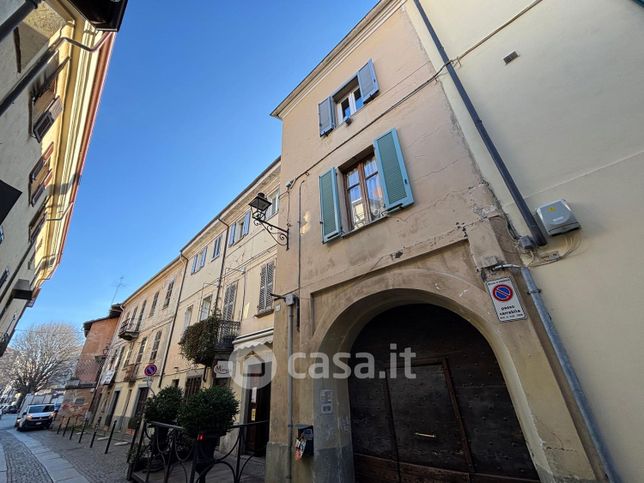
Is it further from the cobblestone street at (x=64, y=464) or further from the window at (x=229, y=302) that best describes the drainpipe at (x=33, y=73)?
the window at (x=229, y=302)

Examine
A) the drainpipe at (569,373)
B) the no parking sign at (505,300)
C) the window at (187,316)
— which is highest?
the window at (187,316)

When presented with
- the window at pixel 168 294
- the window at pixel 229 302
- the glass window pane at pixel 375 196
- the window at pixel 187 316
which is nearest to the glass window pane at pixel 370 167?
the glass window pane at pixel 375 196

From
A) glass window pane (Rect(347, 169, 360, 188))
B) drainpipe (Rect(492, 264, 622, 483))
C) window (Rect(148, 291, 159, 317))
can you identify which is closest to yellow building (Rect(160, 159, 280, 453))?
window (Rect(148, 291, 159, 317))

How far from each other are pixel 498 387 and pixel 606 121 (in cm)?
333

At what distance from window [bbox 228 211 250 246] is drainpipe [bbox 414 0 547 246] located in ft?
29.3

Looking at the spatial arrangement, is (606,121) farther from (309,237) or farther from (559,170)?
(309,237)

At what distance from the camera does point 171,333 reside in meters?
14.6

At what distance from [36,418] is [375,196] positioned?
30.9 meters

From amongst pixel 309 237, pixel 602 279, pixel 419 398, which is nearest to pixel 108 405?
pixel 309 237

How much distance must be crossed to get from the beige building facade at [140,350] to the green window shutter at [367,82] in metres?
14.4

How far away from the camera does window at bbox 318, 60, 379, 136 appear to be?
6141 millimetres

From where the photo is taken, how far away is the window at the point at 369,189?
4.62 m

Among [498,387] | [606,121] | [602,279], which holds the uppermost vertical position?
[606,121]

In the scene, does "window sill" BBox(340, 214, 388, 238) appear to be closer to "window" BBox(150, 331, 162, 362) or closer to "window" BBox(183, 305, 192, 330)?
"window" BBox(183, 305, 192, 330)
